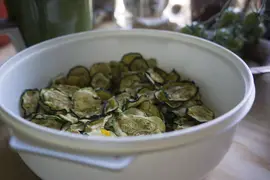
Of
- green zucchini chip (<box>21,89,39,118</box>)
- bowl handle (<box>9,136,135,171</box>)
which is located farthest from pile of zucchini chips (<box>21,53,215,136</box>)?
bowl handle (<box>9,136,135,171</box>)

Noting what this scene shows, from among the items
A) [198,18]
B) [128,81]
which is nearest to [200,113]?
[128,81]

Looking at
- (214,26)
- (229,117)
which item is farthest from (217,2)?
(229,117)

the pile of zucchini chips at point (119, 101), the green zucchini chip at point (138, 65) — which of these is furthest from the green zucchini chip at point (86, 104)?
the green zucchini chip at point (138, 65)

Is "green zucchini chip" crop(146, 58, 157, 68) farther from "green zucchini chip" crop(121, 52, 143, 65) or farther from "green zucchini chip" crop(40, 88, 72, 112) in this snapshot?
"green zucchini chip" crop(40, 88, 72, 112)

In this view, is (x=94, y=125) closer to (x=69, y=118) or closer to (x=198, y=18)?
(x=69, y=118)

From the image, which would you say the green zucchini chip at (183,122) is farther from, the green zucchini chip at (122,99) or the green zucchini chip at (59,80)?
Answer: the green zucchini chip at (59,80)

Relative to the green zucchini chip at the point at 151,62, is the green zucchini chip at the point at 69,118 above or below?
below

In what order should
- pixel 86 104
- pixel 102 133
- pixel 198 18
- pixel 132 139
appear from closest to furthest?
pixel 132 139 → pixel 102 133 → pixel 86 104 → pixel 198 18
